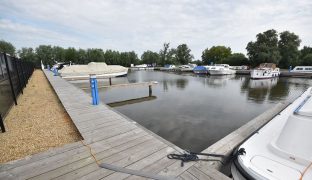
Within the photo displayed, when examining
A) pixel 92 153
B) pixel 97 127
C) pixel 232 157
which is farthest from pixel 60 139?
pixel 232 157

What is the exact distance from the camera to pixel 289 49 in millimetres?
30016

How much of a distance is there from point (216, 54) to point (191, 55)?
42.5 ft

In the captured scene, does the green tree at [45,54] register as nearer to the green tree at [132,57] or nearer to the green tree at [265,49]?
the green tree at [132,57]

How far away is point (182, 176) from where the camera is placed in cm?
188

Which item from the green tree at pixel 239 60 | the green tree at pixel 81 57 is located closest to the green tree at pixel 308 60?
the green tree at pixel 239 60

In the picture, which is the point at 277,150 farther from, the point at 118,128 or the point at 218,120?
the point at 218,120

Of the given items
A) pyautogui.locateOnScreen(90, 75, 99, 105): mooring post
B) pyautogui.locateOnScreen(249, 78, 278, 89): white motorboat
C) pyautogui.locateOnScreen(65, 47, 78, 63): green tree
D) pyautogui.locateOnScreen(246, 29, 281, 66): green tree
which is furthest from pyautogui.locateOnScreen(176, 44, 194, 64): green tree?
pyautogui.locateOnScreen(90, 75, 99, 105): mooring post

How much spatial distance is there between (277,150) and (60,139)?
3793 millimetres

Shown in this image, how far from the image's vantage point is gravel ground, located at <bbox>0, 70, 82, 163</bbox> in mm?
2650

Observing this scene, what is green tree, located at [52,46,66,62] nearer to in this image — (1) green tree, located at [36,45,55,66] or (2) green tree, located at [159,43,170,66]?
(1) green tree, located at [36,45,55,66]

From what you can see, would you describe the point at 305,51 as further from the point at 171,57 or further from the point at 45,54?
the point at 45,54

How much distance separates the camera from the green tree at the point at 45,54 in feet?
186

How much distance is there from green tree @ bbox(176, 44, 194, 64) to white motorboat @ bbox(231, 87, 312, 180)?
58.8 m

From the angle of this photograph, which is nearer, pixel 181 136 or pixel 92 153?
pixel 92 153
